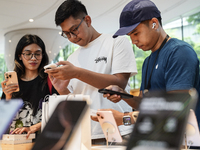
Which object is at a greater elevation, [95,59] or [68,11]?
[68,11]

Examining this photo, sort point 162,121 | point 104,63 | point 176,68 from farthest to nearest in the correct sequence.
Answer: point 104,63 → point 176,68 → point 162,121

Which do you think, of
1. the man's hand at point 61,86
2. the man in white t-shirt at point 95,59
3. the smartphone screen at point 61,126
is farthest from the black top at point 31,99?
the smartphone screen at point 61,126

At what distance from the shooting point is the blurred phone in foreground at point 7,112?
121cm

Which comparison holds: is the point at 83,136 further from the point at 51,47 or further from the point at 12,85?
the point at 51,47

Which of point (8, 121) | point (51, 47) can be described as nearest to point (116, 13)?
point (51, 47)

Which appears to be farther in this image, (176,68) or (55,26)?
(55,26)

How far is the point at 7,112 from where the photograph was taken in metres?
1.25

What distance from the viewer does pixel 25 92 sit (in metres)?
1.98

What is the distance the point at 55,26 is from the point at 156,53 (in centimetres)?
781

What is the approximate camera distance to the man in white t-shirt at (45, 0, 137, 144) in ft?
5.31

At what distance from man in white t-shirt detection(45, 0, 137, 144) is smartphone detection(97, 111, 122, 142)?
237 mm

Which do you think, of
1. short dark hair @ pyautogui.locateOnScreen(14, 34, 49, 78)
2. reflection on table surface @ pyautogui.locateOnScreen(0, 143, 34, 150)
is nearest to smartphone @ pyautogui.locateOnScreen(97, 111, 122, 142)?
reflection on table surface @ pyautogui.locateOnScreen(0, 143, 34, 150)

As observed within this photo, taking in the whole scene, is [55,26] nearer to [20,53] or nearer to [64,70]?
[20,53]

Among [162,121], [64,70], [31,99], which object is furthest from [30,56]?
[162,121]
